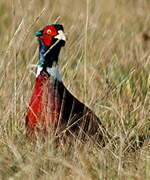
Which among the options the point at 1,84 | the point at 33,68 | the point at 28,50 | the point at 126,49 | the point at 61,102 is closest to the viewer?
the point at 61,102

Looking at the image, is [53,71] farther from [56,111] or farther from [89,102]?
[89,102]

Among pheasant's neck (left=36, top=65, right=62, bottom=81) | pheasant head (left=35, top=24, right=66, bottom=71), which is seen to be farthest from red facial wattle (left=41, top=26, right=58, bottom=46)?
pheasant's neck (left=36, top=65, right=62, bottom=81)

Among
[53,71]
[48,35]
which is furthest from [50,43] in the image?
[53,71]

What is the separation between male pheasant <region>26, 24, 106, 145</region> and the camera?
4.69 m

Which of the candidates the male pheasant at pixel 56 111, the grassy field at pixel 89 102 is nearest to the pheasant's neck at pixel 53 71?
the male pheasant at pixel 56 111

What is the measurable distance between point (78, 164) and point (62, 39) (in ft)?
3.53

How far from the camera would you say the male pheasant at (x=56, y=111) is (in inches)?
185

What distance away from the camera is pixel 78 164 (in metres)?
4.21

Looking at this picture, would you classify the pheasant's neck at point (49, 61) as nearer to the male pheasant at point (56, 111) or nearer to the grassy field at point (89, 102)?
the male pheasant at point (56, 111)

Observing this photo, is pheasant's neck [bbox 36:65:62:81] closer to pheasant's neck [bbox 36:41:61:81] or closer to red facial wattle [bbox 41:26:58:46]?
pheasant's neck [bbox 36:41:61:81]

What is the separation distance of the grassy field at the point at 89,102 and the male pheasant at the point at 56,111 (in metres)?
0.12

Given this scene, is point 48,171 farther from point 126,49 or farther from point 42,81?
point 126,49

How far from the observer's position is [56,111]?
15.6 ft

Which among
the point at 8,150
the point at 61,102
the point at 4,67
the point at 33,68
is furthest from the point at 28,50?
the point at 8,150
